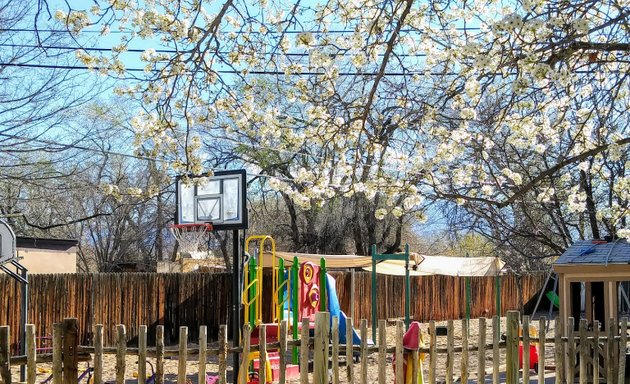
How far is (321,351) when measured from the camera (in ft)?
23.5

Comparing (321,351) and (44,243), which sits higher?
(44,243)

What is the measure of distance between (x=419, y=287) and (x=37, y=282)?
46.5ft

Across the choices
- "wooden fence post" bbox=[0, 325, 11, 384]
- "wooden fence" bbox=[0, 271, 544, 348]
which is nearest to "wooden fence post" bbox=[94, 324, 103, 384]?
"wooden fence post" bbox=[0, 325, 11, 384]

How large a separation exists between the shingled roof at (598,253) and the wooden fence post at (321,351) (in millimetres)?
6003

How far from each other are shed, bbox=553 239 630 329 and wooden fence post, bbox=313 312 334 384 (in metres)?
5.46

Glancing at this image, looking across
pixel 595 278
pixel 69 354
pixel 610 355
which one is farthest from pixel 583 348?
pixel 69 354

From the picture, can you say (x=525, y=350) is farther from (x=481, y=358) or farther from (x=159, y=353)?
(x=159, y=353)

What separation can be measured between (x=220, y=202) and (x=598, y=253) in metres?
5.45

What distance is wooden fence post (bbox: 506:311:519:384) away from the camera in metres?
7.97

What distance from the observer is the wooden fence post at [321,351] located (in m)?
7.11

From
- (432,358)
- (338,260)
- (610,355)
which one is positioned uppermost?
(338,260)

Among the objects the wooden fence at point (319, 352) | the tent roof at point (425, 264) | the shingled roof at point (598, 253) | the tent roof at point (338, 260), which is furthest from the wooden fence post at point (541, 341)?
the tent roof at point (425, 264)

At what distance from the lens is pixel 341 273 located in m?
23.8

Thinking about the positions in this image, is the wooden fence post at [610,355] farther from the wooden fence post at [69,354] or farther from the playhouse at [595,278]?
the wooden fence post at [69,354]
